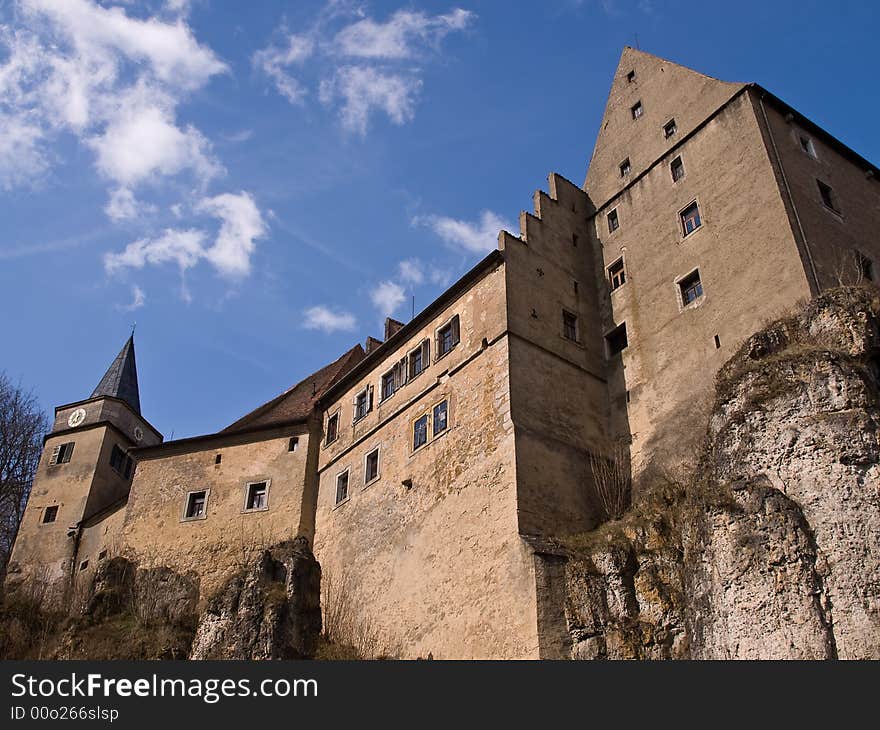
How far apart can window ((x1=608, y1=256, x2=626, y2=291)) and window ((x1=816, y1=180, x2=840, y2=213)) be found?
6.45 m

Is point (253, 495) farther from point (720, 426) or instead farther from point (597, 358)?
point (720, 426)

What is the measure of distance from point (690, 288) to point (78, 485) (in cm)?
2836

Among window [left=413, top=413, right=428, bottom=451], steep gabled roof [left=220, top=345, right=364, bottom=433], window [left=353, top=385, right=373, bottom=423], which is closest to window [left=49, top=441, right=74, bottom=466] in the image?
steep gabled roof [left=220, top=345, right=364, bottom=433]

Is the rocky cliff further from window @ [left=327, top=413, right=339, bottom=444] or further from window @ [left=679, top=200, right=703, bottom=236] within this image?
window @ [left=327, top=413, right=339, bottom=444]

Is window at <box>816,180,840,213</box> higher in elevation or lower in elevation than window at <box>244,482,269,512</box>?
higher

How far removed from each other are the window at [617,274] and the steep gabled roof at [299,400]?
39.3 ft

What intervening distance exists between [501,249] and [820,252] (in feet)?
30.6

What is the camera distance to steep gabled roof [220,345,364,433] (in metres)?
35.0

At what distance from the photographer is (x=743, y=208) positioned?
26.3 meters

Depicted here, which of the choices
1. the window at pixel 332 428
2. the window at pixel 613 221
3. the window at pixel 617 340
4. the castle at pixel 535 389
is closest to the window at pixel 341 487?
the castle at pixel 535 389

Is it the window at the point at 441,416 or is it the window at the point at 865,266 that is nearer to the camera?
the window at the point at 865,266

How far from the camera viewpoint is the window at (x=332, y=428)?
33062 millimetres

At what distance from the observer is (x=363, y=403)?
105 ft

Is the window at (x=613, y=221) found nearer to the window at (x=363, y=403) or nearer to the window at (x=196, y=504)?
the window at (x=363, y=403)
